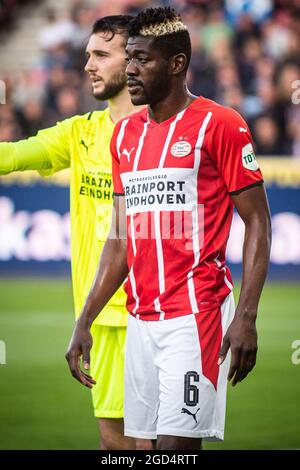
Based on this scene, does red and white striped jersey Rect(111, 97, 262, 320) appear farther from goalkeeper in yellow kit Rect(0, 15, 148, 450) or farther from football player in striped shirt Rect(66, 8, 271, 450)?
goalkeeper in yellow kit Rect(0, 15, 148, 450)

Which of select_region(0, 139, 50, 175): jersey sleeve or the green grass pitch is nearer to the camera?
select_region(0, 139, 50, 175): jersey sleeve

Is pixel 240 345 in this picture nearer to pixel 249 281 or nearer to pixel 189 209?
pixel 249 281

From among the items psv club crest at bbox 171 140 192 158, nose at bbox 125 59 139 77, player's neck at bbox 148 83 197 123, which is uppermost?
nose at bbox 125 59 139 77

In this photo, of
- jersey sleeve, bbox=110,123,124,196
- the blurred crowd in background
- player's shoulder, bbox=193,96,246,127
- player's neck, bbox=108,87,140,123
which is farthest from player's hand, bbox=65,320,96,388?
the blurred crowd in background

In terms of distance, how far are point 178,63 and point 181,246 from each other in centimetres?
80

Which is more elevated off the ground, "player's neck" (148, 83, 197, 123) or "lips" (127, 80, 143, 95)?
"lips" (127, 80, 143, 95)

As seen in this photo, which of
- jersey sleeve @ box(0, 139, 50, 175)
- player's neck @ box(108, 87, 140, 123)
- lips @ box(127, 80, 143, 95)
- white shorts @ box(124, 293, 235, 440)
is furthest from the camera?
player's neck @ box(108, 87, 140, 123)

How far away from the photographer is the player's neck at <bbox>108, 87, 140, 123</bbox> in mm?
5465

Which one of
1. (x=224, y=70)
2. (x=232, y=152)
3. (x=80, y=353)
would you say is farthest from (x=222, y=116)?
(x=224, y=70)

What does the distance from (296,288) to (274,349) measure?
330 cm

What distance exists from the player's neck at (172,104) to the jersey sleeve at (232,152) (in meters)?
0.24

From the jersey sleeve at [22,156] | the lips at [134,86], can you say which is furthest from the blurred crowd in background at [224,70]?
the lips at [134,86]

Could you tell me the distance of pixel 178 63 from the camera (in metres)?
4.35
